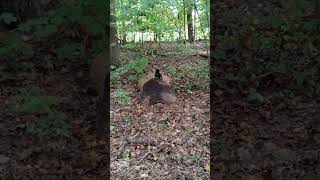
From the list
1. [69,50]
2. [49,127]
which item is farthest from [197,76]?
[49,127]

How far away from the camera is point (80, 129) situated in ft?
15.7

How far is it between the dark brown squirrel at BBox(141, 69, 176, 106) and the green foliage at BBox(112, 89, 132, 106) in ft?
0.69

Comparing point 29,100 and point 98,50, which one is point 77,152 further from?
point 98,50

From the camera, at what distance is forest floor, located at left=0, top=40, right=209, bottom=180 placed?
162 inches

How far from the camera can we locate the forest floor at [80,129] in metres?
4.12

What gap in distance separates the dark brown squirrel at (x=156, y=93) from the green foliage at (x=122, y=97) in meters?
0.21

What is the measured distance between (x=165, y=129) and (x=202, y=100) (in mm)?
1109

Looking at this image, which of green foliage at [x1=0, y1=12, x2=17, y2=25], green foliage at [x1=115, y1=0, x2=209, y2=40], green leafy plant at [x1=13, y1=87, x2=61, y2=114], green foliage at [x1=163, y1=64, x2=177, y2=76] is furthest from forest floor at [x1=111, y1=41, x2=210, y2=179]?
green foliage at [x1=115, y1=0, x2=209, y2=40]

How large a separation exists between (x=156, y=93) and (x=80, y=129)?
5.25 ft

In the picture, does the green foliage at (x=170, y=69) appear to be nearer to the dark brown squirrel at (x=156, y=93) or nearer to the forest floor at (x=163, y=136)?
the forest floor at (x=163, y=136)

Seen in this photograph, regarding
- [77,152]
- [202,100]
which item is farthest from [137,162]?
[202,100]

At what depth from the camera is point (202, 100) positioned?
6156 mm

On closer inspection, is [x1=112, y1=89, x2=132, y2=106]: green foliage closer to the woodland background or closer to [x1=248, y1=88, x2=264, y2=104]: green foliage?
the woodland background

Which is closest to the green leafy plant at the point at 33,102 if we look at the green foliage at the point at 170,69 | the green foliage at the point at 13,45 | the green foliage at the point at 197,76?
the green foliage at the point at 13,45
